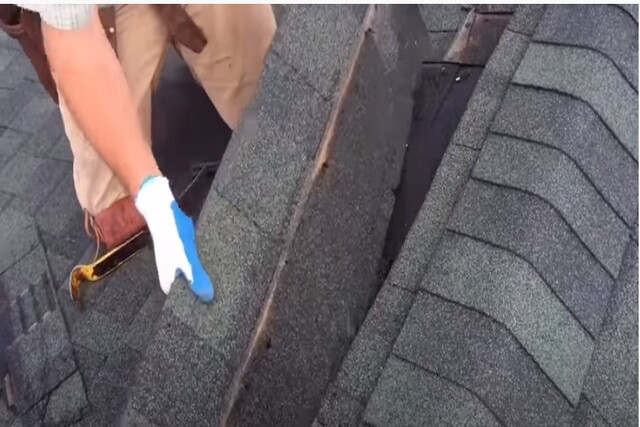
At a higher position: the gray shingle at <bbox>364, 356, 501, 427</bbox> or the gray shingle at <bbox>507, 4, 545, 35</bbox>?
the gray shingle at <bbox>507, 4, 545, 35</bbox>

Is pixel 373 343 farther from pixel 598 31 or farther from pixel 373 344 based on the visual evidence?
pixel 598 31

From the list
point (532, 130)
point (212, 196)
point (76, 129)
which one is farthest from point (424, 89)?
point (76, 129)

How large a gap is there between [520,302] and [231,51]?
1281 mm

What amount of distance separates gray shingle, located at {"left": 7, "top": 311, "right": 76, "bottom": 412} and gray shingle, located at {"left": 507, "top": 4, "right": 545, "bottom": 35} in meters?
1.62

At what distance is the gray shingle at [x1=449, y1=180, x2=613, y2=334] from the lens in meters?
1.70

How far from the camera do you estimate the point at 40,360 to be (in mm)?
2285

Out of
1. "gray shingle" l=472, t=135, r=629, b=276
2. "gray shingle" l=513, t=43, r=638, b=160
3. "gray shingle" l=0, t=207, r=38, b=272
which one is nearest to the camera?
"gray shingle" l=472, t=135, r=629, b=276

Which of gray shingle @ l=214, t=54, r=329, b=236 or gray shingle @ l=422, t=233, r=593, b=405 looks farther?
gray shingle @ l=214, t=54, r=329, b=236

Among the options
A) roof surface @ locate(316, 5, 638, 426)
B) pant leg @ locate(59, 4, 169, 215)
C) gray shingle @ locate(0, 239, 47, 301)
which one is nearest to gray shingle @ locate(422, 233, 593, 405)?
roof surface @ locate(316, 5, 638, 426)

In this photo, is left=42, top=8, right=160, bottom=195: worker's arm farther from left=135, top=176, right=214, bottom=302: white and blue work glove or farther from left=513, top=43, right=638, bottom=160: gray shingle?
left=513, top=43, right=638, bottom=160: gray shingle

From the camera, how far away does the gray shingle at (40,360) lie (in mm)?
2201

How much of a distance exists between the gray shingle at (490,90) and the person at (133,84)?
0.74 meters

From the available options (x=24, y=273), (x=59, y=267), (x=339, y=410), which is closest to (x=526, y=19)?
(x=339, y=410)

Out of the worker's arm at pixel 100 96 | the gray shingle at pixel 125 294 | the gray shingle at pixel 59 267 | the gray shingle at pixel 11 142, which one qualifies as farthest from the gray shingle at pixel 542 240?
the gray shingle at pixel 11 142
